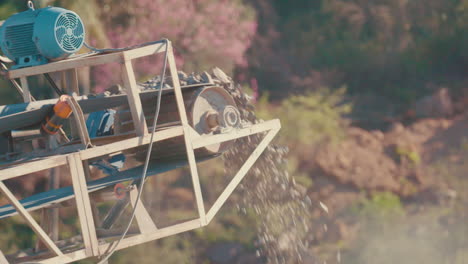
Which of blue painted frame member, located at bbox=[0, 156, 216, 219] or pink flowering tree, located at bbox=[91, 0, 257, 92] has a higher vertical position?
pink flowering tree, located at bbox=[91, 0, 257, 92]

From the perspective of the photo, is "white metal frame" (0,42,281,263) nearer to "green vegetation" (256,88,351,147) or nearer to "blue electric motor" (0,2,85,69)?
"blue electric motor" (0,2,85,69)

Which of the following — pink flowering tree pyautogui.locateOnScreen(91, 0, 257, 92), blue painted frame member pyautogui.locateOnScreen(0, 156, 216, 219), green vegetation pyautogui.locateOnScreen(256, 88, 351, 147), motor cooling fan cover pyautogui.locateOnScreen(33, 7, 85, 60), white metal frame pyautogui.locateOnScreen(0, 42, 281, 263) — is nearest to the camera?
white metal frame pyautogui.locateOnScreen(0, 42, 281, 263)

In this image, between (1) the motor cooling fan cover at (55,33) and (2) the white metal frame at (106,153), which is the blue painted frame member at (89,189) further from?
(1) the motor cooling fan cover at (55,33)

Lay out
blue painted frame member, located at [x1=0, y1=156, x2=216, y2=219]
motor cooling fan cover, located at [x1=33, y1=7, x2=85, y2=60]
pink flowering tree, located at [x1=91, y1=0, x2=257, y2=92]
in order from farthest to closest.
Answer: pink flowering tree, located at [x1=91, y1=0, x2=257, y2=92], motor cooling fan cover, located at [x1=33, y1=7, x2=85, y2=60], blue painted frame member, located at [x1=0, y1=156, x2=216, y2=219]

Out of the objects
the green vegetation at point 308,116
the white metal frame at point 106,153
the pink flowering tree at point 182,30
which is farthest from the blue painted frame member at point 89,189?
the green vegetation at point 308,116

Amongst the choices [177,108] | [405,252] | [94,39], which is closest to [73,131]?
[177,108]

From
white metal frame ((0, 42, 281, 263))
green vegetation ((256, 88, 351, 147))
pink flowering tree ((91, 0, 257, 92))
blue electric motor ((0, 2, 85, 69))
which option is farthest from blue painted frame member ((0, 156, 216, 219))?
green vegetation ((256, 88, 351, 147))

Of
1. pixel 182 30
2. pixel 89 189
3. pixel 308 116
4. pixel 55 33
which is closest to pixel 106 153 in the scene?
pixel 89 189
